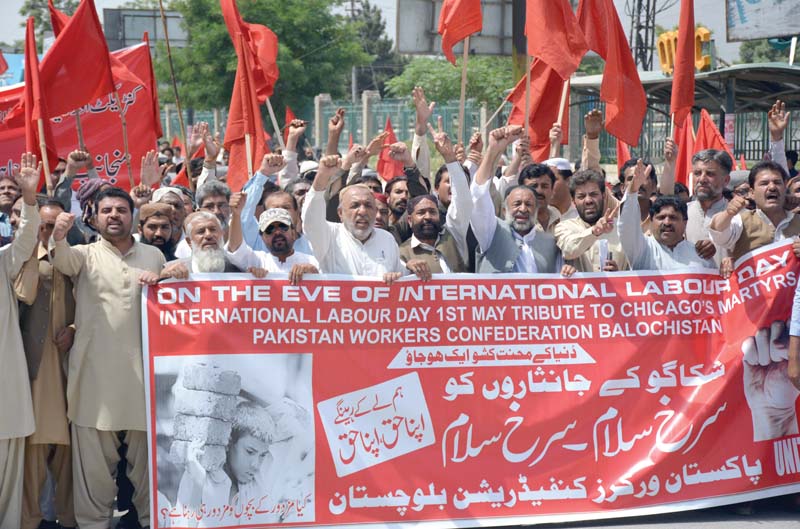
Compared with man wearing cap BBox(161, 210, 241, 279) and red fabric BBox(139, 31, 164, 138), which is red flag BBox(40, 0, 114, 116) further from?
man wearing cap BBox(161, 210, 241, 279)

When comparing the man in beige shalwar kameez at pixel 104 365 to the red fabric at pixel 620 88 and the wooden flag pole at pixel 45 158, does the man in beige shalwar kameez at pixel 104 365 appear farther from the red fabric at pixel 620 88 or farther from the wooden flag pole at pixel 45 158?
the red fabric at pixel 620 88

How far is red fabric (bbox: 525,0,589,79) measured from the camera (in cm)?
808

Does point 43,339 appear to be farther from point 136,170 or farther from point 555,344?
point 136,170

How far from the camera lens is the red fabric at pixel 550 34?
26.5ft

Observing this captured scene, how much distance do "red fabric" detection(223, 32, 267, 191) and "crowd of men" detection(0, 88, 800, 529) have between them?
1.70m

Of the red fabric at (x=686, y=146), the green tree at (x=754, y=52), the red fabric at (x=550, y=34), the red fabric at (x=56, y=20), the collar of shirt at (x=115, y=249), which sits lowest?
the collar of shirt at (x=115, y=249)

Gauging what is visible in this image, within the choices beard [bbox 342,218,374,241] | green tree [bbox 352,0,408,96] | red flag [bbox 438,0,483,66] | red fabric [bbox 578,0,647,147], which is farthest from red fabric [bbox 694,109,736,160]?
green tree [bbox 352,0,408,96]

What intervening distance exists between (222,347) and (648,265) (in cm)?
232

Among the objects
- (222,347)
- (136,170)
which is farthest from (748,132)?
(222,347)

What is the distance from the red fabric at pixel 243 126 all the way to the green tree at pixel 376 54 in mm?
67170

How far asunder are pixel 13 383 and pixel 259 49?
4936 mm

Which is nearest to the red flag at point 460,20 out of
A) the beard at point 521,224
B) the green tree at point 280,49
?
the beard at point 521,224

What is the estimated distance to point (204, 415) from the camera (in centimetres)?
564

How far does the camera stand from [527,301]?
19.7 ft
